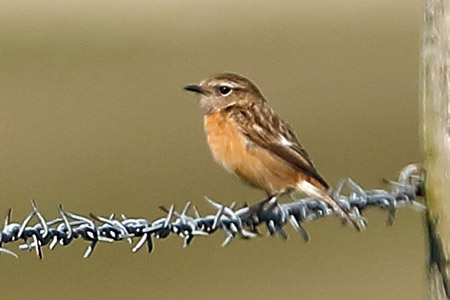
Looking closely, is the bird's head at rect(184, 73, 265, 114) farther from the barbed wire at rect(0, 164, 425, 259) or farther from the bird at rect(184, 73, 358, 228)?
the barbed wire at rect(0, 164, 425, 259)

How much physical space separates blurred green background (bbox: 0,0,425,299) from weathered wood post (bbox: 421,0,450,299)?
543 centimetres

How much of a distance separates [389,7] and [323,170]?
21.6 feet

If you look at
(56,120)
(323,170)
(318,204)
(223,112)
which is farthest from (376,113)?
(318,204)

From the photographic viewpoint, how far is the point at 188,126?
13.1 m

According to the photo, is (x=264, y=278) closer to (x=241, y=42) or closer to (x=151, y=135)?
(x=151, y=135)

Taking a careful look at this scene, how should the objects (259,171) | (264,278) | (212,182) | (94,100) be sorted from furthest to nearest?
(94,100), (212,182), (264,278), (259,171)

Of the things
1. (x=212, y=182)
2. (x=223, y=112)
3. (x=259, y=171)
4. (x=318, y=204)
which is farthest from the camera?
(x=212, y=182)

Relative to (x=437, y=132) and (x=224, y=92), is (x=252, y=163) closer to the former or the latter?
(x=224, y=92)

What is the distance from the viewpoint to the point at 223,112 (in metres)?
6.36

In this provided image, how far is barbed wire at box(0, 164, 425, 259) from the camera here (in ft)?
13.6

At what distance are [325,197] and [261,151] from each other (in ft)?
2.89

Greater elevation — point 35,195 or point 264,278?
point 35,195

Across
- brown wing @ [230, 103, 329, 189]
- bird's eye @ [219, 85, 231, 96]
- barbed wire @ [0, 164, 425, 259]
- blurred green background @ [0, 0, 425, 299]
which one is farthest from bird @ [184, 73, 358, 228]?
blurred green background @ [0, 0, 425, 299]

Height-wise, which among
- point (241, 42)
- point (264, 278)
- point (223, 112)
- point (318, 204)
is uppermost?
point (241, 42)
